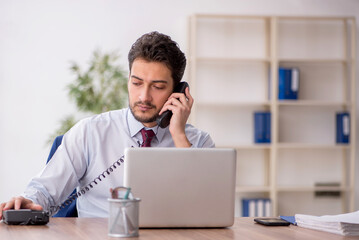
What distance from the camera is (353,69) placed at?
16.2 ft

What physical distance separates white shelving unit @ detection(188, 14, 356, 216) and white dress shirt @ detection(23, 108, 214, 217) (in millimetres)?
2467

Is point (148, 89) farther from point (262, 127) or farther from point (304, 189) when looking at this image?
point (304, 189)

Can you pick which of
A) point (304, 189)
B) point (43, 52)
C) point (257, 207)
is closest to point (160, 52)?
point (43, 52)

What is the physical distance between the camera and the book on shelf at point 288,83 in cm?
486

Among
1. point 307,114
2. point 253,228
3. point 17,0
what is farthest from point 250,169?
point 253,228

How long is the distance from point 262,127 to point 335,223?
3218 mm

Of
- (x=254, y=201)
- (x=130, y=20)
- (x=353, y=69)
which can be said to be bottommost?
(x=254, y=201)

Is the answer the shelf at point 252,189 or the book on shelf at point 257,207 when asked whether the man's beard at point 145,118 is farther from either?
the book on shelf at point 257,207

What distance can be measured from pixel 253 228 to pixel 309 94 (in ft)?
11.8

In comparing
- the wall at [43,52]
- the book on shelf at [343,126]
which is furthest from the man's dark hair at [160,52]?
the book on shelf at [343,126]

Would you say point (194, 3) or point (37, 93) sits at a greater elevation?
point (194, 3)

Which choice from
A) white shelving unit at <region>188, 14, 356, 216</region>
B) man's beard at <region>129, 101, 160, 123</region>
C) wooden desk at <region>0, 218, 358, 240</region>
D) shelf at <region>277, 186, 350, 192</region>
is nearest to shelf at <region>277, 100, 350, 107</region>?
white shelving unit at <region>188, 14, 356, 216</region>

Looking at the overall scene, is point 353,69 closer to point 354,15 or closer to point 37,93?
point 354,15

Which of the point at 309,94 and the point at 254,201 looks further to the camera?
the point at 309,94
